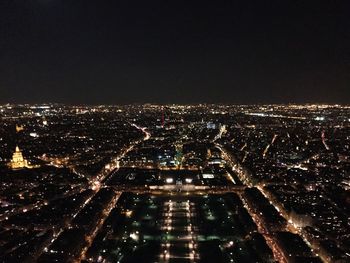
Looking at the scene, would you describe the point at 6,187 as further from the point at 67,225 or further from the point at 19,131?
the point at 19,131

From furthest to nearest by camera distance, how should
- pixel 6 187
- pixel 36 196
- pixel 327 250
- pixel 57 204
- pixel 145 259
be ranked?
pixel 6 187 → pixel 36 196 → pixel 57 204 → pixel 327 250 → pixel 145 259

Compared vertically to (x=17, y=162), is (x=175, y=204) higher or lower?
higher

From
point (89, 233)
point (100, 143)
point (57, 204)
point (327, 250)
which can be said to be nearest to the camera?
point (327, 250)

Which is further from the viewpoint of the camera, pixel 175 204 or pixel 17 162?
pixel 17 162

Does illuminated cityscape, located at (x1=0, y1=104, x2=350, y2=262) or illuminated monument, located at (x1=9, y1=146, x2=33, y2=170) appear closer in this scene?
illuminated cityscape, located at (x1=0, y1=104, x2=350, y2=262)

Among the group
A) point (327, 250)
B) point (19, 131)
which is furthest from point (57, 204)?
point (19, 131)

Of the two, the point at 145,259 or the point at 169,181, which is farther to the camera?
the point at 169,181

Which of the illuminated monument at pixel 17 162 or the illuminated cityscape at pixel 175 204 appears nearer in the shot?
the illuminated cityscape at pixel 175 204
